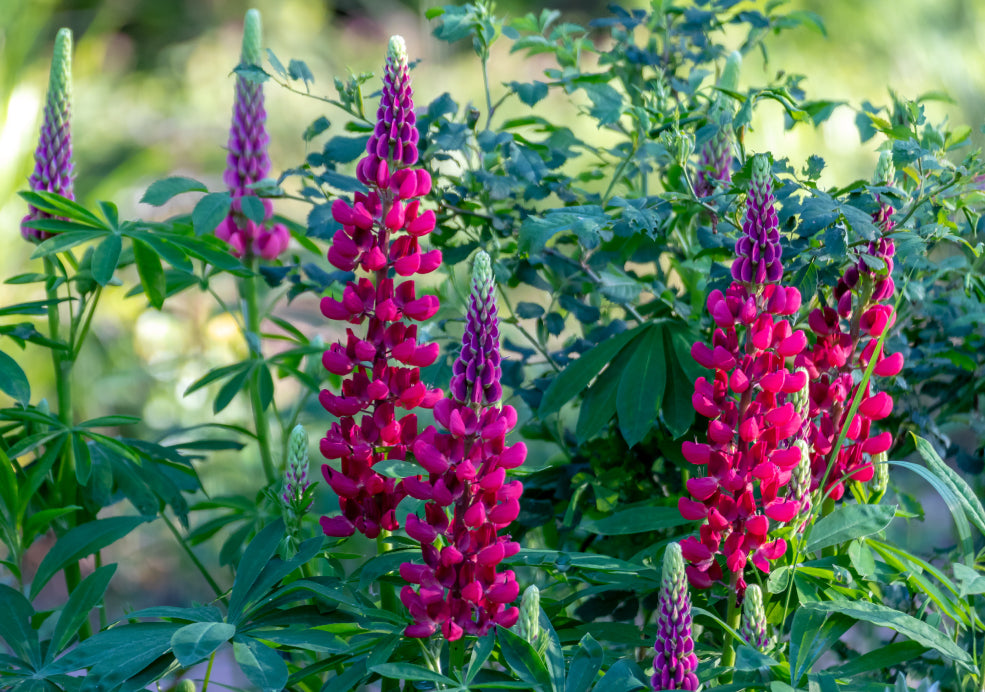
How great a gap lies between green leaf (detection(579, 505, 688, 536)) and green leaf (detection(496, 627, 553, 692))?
231 millimetres

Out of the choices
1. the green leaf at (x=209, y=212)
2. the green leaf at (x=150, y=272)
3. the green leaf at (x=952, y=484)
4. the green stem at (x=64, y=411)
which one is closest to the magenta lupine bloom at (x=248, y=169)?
the green leaf at (x=209, y=212)

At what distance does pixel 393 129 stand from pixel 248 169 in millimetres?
798

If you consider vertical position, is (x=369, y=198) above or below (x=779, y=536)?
above

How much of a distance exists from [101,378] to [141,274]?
275cm

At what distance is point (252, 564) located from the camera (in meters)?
1.29

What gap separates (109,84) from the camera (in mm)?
6906

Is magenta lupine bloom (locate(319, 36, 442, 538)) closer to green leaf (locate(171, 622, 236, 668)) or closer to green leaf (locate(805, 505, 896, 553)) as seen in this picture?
green leaf (locate(171, 622, 236, 668))

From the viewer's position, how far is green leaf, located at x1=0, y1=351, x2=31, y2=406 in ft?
5.30

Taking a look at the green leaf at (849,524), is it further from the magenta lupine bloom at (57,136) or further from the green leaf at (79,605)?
the magenta lupine bloom at (57,136)

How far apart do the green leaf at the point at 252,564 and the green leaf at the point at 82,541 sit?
10.8 inches

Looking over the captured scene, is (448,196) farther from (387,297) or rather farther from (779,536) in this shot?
(779,536)

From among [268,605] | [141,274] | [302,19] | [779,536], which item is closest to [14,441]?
[141,274]

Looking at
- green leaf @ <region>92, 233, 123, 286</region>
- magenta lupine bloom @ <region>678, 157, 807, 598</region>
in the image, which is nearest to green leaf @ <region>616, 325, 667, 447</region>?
magenta lupine bloom @ <region>678, 157, 807, 598</region>

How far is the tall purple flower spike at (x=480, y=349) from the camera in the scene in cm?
110
